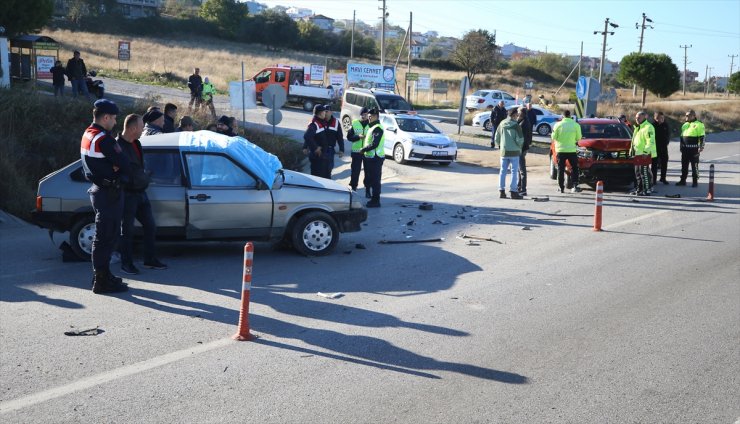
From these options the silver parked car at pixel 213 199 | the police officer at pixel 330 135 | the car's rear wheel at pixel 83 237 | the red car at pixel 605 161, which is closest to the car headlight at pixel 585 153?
the red car at pixel 605 161

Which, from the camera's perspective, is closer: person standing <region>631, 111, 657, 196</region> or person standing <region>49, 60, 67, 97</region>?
person standing <region>631, 111, 657, 196</region>

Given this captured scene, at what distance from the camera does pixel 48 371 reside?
5824 millimetres

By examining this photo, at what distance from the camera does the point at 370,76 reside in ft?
147

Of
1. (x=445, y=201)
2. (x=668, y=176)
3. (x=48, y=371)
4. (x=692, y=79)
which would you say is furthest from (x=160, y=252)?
(x=692, y=79)

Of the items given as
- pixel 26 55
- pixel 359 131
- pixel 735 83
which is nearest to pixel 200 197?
pixel 359 131

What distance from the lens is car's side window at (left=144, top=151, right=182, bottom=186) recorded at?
9.68 metres

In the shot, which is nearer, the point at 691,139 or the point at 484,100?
the point at 691,139

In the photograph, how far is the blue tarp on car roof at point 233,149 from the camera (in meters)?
9.84

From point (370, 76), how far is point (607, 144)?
28561mm

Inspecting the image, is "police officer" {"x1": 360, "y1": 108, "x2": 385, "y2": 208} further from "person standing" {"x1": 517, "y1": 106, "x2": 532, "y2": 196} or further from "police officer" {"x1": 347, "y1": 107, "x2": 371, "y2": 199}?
"person standing" {"x1": 517, "y1": 106, "x2": 532, "y2": 196}

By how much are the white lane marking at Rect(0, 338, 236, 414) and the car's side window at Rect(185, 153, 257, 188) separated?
11.6 feet

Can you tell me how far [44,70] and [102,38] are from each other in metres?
39.6

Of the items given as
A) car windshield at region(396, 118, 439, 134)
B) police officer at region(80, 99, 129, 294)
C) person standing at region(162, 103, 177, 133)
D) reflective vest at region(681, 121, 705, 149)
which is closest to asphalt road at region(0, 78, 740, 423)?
police officer at region(80, 99, 129, 294)

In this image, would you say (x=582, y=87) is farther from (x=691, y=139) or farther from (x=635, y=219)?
(x=635, y=219)
